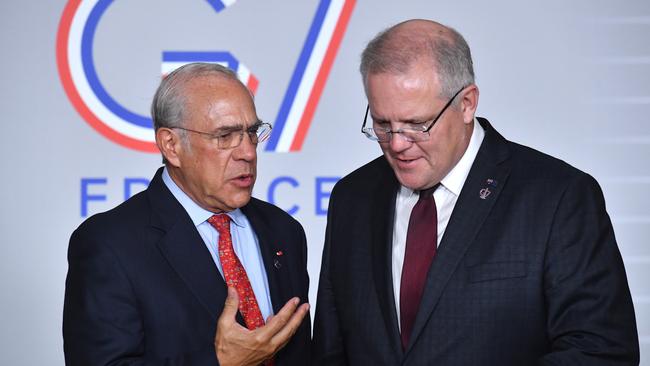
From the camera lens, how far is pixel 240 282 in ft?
7.10

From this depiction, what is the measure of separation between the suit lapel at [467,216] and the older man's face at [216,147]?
56 cm

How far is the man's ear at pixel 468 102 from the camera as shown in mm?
1951

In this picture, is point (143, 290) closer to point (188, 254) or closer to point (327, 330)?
point (188, 254)

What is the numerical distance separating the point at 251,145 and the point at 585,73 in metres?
2.01

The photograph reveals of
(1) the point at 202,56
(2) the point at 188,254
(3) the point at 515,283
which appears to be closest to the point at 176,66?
(1) the point at 202,56

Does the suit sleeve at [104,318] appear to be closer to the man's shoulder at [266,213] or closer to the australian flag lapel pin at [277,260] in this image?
the australian flag lapel pin at [277,260]

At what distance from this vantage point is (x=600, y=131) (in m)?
3.65

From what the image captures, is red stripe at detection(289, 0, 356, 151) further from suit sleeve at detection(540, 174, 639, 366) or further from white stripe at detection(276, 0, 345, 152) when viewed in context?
suit sleeve at detection(540, 174, 639, 366)

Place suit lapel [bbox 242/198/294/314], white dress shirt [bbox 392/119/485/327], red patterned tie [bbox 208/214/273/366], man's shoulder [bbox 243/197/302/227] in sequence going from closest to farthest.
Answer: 1. white dress shirt [bbox 392/119/485/327]
2. red patterned tie [bbox 208/214/273/366]
3. suit lapel [bbox 242/198/294/314]
4. man's shoulder [bbox 243/197/302/227]

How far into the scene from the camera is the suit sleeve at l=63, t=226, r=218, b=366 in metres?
1.97

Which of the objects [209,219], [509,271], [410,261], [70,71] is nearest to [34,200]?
[70,71]

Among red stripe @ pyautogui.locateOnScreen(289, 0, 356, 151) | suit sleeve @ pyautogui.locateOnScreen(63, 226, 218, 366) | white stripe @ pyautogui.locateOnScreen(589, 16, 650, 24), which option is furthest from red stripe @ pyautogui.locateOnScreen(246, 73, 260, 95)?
suit sleeve @ pyautogui.locateOnScreen(63, 226, 218, 366)

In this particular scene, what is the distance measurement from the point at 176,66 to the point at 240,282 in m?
1.74

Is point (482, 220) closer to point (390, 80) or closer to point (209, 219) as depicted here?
point (390, 80)
